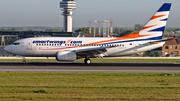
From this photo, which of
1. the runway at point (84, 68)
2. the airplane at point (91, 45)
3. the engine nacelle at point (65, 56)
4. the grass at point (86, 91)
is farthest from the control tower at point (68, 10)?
the grass at point (86, 91)

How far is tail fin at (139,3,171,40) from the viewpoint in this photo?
131ft

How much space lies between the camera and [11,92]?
16812 mm

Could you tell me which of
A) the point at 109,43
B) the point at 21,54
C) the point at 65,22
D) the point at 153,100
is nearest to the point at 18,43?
the point at 21,54

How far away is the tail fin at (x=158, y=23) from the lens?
131 ft

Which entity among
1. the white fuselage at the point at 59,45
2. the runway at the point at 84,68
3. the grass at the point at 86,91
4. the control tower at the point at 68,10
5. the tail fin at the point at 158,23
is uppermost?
the control tower at the point at 68,10

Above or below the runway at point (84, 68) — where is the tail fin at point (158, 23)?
above

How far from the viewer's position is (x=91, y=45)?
1535 inches

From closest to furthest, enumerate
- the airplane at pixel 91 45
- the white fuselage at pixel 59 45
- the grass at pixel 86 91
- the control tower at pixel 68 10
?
1. the grass at pixel 86 91
2. the airplane at pixel 91 45
3. the white fuselage at pixel 59 45
4. the control tower at pixel 68 10

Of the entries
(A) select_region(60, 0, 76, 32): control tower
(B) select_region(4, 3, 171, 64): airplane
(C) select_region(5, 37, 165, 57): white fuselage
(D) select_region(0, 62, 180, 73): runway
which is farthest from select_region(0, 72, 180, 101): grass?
(A) select_region(60, 0, 76, 32): control tower

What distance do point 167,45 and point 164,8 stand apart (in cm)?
6896

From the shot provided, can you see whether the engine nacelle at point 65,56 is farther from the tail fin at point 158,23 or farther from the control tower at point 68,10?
the control tower at point 68,10

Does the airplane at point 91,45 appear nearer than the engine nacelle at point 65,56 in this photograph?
No

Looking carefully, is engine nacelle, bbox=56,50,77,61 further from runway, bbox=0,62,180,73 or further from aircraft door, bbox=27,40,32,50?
aircraft door, bbox=27,40,32,50

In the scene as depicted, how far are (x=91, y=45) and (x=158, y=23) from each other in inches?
419
